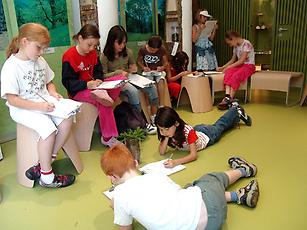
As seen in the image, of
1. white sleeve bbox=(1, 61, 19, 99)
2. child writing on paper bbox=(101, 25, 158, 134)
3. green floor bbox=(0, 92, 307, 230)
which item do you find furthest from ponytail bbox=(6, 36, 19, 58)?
child writing on paper bbox=(101, 25, 158, 134)

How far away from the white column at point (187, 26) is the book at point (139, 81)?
4.48 ft

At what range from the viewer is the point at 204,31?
456cm

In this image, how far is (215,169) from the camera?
7.52ft

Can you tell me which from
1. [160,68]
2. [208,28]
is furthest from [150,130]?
[208,28]

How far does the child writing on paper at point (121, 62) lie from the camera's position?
300cm

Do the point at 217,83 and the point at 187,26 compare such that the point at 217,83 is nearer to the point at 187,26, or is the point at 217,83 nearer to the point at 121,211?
the point at 187,26

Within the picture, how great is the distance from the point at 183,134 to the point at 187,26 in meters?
2.37

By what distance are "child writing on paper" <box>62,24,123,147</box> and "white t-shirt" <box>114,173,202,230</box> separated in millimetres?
1359

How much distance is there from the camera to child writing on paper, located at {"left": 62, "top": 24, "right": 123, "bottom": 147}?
259 cm

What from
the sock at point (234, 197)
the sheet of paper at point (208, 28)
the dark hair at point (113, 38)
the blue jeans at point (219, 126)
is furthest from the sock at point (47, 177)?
the sheet of paper at point (208, 28)

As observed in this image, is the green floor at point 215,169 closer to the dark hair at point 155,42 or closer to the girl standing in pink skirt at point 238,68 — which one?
the girl standing in pink skirt at point 238,68

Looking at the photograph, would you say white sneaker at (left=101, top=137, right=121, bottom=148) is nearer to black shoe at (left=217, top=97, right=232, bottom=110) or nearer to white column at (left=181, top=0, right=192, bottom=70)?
black shoe at (left=217, top=97, right=232, bottom=110)

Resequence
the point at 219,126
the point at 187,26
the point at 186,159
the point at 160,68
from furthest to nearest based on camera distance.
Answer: the point at 187,26
the point at 160,68
the point at 219,126
the point at 186,159

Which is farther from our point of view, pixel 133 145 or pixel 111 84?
pixel 111 84
